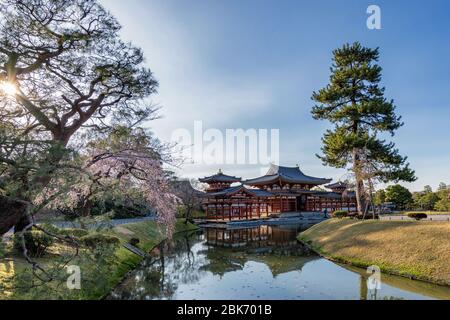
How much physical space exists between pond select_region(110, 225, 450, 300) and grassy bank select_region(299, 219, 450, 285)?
2.27 ft

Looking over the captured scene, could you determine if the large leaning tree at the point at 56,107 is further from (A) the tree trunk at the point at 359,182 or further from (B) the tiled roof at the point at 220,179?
(B) the tiled roof at the point at 220,179

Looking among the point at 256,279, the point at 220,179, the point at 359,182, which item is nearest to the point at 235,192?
the point at 220,179

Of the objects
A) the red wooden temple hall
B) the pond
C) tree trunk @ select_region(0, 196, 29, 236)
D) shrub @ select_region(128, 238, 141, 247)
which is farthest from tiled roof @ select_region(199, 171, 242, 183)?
tree trunk @ select_region(0, 196, 29, 236)

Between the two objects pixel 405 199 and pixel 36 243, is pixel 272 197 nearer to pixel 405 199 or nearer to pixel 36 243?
pixel 405 199

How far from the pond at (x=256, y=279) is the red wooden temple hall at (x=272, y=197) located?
20138mm

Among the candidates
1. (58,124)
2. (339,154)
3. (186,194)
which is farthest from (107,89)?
(186,194)

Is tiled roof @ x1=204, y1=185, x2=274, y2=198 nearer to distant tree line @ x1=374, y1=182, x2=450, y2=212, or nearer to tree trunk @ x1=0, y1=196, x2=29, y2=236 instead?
distant tree line @ x1=374, y1=182, x2=450, y2=212

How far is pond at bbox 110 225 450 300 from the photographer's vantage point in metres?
10.2

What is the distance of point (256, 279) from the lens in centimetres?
1237

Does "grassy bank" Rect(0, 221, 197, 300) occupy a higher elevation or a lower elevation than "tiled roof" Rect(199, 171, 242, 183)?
lower

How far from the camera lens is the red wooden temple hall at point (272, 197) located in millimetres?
39719

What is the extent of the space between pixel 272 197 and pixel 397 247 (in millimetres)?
31067

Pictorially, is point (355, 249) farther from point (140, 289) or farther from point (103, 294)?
point (103, 294)

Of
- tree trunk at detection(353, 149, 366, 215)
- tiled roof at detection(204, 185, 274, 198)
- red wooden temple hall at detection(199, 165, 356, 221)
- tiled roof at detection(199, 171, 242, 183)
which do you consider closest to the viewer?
tree trunk at detection(353, 149, 366, 215)
